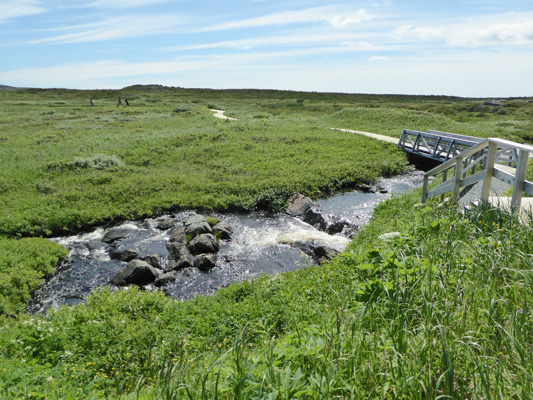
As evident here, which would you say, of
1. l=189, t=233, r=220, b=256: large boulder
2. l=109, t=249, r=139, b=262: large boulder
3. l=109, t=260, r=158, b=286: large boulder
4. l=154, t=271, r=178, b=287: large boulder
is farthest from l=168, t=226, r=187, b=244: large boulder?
l=109, t=260, r=158, b=286: large boulder

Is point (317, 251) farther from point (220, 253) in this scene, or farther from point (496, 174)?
point (496, 174)

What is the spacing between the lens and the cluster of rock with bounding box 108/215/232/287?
12.3 meters

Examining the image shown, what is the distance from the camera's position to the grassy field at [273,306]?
12.5 ft

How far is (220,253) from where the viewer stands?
14492mm

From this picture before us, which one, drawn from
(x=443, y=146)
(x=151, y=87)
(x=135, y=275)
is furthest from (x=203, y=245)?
(x=151, y=87)

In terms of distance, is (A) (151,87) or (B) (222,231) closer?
(B) (222,231)

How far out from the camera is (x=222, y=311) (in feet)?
29.4

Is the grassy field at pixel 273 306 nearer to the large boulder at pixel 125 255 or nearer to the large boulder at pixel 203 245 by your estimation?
the large boulder at pixel 125 255

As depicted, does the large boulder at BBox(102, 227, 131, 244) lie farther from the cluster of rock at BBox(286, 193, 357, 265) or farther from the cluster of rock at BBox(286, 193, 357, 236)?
the cluster of rock at BBox(286, 193, 357, 236)

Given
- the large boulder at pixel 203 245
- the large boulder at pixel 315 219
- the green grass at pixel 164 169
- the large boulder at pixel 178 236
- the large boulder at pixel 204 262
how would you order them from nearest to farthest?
the large boulder at pixel 204 262
the large boulder at pixel 203 245
the large boulder at pixel 178 236
the large boulder at pixel 315 219
the green grass at pixel 164 169

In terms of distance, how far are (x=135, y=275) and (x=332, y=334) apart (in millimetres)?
9721

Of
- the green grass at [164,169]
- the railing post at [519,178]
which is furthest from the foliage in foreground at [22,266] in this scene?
the railing post at [519,178]

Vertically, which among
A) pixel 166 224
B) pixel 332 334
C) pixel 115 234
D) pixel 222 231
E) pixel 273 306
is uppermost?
pixel 332 334

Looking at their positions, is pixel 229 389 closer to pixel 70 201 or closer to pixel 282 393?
pixel 282 393
